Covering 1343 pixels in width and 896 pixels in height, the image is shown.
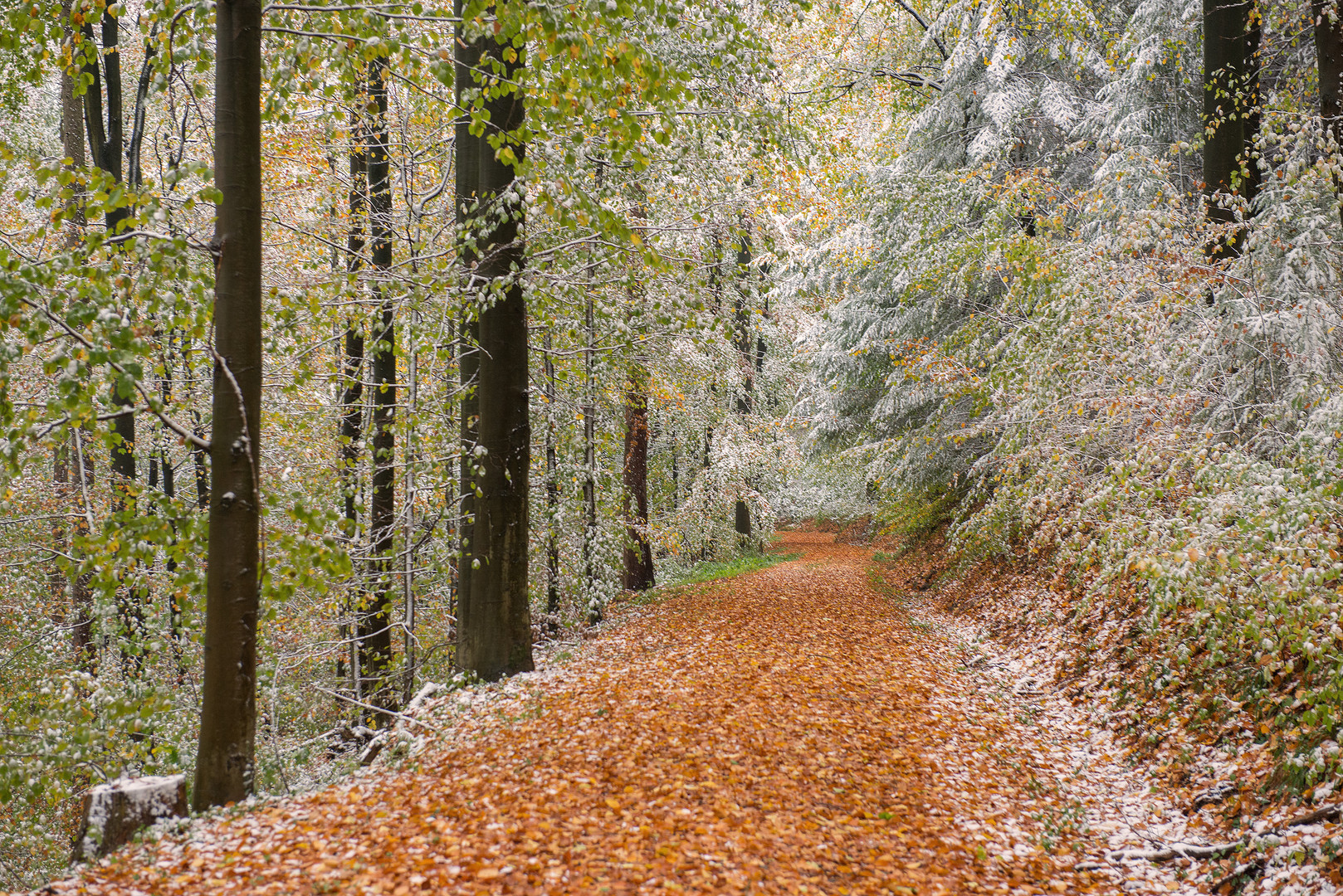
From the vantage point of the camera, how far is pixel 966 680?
25.0 ft

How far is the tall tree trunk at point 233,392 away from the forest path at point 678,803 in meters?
0.76

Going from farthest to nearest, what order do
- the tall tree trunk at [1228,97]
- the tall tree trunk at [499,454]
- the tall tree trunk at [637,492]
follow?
the tall tree trunk at [637,492] < the tall tree trunk at [1228,97] < the tall tree trunk at [499,454]

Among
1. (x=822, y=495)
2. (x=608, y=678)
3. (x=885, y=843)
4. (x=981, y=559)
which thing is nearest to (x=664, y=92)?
(x=885, y=843)

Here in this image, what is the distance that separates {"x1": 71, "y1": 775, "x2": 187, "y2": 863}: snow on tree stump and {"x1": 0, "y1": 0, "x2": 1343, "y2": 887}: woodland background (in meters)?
0.37

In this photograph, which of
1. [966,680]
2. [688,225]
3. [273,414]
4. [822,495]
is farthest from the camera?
[822,495]

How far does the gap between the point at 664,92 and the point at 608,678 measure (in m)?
5.03

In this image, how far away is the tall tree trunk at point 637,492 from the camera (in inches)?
457

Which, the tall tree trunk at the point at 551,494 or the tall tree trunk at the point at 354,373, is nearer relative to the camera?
the tall tree trunk at the point at 354,373

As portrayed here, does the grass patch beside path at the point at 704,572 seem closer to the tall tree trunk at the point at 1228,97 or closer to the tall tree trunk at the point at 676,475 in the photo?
the tall tree trunk at the point at 676,475

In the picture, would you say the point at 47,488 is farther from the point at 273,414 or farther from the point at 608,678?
the point at 608,678

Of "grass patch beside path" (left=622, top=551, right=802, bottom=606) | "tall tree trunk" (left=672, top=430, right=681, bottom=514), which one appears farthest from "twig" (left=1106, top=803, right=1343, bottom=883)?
"tall tree trunk" (left=672, top=430, right=681, bottom=514)

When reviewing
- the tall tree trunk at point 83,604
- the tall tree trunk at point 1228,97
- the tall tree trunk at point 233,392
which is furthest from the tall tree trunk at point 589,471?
the tall tree trunk at point 1228,97

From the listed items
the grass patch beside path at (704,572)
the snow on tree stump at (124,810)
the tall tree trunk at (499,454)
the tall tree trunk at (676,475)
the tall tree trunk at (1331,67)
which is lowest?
the grass patch beside path at (704,572)

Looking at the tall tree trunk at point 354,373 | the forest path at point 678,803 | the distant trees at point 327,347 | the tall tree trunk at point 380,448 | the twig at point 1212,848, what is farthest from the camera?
the tall tree trunk at point 380,448
